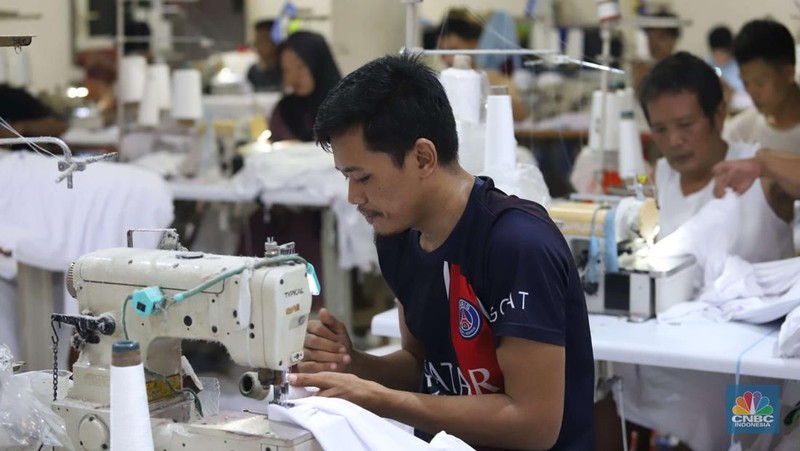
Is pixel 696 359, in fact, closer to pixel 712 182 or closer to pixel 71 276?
pixel 712 182

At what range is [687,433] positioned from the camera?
8.79 feet

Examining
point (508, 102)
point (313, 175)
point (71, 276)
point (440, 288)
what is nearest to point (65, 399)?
point (71, 276)

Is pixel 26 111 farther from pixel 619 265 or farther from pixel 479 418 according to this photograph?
pixel 479 418

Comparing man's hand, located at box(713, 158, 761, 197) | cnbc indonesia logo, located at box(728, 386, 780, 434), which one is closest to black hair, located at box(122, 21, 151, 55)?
man's hand, located at box(713, 158, 761, 197)

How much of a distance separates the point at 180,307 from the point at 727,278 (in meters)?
1.64

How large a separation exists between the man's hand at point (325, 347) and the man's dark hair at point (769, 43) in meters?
2.28

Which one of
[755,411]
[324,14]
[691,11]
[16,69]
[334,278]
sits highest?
[691,11]

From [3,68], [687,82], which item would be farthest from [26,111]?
[687,82]

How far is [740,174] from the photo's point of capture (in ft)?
9.08

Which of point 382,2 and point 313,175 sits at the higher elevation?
point 382,2

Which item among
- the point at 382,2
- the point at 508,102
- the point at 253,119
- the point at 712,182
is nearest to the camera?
the point at 508,102

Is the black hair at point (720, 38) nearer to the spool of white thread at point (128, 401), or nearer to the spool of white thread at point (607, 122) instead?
the spool of white thread at point (607, 122)

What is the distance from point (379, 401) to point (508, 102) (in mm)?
1119

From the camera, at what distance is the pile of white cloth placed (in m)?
2.49
